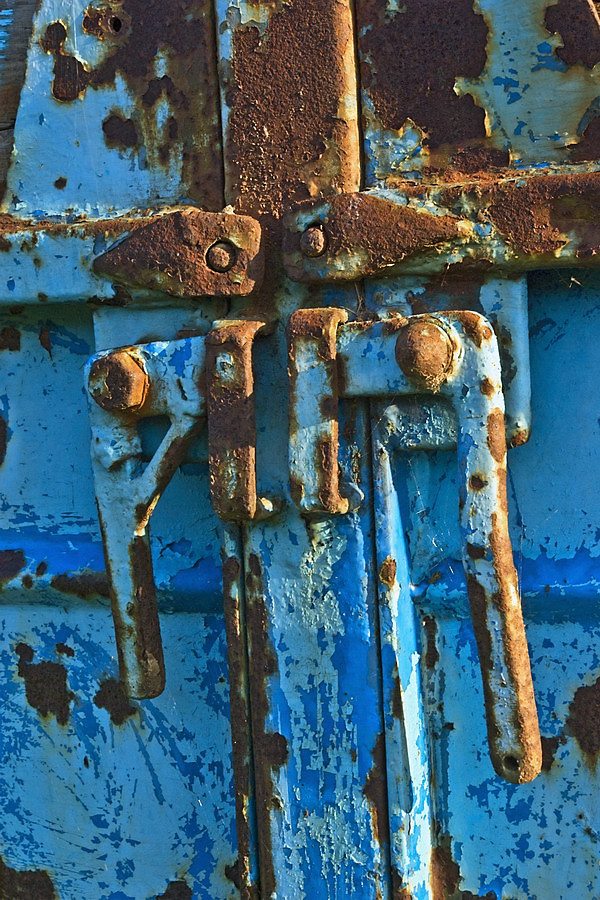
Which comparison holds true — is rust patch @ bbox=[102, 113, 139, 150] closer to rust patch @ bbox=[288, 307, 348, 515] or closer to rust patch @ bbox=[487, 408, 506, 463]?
rust patch @ bbox=[288, 307, 348, 515]

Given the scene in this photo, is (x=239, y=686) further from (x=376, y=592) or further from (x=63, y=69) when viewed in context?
(x=63, y=69)

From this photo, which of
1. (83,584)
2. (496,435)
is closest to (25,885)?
(83,584)

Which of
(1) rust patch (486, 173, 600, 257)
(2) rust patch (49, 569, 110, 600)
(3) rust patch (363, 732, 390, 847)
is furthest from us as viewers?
(2) rust patch (49, 569, 110, 600)

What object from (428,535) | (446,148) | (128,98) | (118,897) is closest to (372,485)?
(428,535)

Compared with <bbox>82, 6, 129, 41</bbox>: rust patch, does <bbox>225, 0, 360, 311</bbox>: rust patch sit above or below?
below

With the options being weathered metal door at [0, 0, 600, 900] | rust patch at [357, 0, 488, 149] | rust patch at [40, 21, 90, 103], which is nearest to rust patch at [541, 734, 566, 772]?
weathered metal door at [0, 0, 600, 900]

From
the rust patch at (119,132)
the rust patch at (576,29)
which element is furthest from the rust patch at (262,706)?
the rust patch at (576,29)
